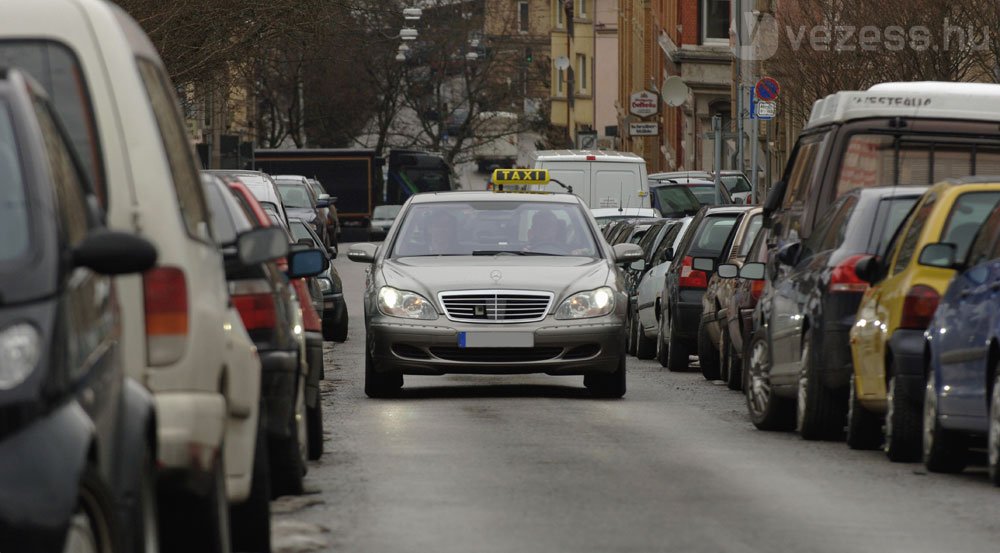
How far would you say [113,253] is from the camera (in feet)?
18.7

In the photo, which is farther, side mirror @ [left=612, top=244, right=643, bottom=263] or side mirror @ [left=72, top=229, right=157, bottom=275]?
side mirror @ [left=612, top=244, right=643, bottom=263]

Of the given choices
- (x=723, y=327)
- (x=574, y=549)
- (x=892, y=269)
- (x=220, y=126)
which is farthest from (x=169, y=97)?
(x=220, y=126)

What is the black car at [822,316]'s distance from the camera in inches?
531

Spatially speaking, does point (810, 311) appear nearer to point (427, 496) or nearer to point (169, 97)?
point (427, 496)

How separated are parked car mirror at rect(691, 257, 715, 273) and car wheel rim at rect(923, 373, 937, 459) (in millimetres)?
7138

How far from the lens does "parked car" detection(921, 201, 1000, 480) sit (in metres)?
11.0

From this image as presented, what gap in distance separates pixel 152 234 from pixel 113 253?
1227mm

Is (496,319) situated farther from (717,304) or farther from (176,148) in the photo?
(176,148)

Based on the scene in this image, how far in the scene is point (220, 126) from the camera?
214ft

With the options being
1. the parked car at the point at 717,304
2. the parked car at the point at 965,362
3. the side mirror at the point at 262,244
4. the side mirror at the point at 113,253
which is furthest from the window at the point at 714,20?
the side mirror at the point at 113,253

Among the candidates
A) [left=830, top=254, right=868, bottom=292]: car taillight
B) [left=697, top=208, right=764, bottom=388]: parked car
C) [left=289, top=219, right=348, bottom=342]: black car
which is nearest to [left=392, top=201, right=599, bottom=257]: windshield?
[left=697, top=208, right=764, bottom=388]: parked car

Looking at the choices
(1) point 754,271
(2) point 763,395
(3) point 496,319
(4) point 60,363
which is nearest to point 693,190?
(3) point 496,319

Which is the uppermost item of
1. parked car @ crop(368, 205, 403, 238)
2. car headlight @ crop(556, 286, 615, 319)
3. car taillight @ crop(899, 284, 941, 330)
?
car taillight @ crop(899, 284, 941, 330)

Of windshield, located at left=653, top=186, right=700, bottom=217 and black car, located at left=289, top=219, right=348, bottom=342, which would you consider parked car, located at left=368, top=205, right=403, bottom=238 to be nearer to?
windshield, located at left=653, top=186, right=700, bottom=217
